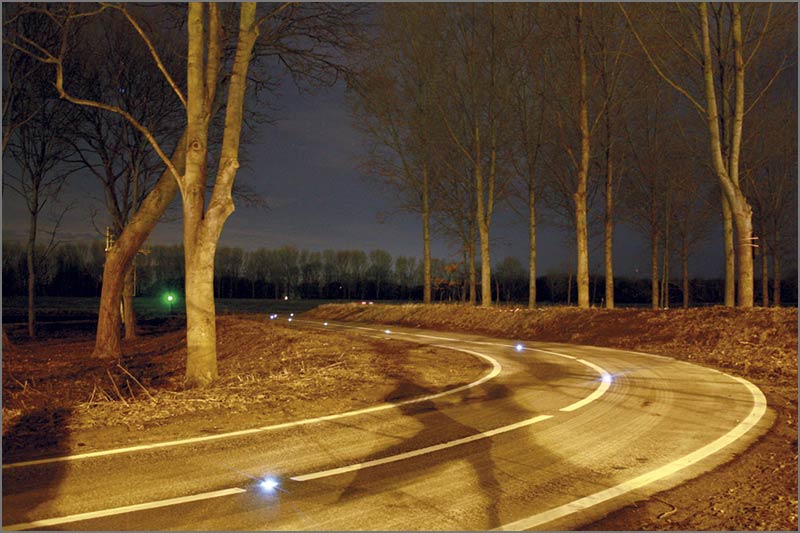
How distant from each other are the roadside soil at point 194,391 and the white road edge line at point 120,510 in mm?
1984

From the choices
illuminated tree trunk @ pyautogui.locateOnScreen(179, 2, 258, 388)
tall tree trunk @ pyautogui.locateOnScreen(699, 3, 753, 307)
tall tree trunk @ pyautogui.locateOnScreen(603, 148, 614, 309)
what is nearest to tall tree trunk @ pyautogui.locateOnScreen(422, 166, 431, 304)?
tall tree trunk @ pyautogui.locateOnScreen(603, 148, 614, 309)

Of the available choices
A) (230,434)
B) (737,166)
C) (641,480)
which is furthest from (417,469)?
(737,166)

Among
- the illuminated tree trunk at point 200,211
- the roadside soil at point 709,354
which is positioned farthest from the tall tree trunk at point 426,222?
the illuminated tree trunk at point 200,211

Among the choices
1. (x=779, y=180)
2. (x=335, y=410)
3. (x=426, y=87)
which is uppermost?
(x=426, y=87)

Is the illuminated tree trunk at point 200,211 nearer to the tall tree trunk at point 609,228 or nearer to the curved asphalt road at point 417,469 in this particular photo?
the curved asphalt road at point 417,469

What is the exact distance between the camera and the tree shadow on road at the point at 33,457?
4750mm

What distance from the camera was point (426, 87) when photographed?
104 feet

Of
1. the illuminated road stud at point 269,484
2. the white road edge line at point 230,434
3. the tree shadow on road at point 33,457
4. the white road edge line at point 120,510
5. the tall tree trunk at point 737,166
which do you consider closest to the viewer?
the white road edge line at point 120,510

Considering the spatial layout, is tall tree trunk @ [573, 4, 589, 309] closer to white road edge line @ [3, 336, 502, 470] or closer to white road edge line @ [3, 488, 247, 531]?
white road edge line @ [3, 336, 502, 470]

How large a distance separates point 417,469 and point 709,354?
1130 centimetres

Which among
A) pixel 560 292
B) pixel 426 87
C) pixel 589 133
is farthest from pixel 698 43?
pixel 560 292

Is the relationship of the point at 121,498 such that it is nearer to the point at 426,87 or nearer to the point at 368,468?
the point at 368,468

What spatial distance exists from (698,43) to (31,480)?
2048cm

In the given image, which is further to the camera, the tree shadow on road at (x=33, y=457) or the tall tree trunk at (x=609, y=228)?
the tall tree trunk at (x=609, y=228)
